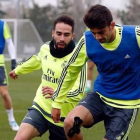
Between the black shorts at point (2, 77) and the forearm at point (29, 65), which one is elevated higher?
the forearm at point (29, 65)

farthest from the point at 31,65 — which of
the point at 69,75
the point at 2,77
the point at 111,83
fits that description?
the point at 2,77

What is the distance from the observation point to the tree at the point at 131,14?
154 ft

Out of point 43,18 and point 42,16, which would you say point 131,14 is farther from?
point 43,18

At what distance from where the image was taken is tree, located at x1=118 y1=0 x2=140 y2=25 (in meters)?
46.8

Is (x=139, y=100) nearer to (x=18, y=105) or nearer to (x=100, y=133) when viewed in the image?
(x=100, y=133)

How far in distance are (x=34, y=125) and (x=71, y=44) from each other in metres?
1.07

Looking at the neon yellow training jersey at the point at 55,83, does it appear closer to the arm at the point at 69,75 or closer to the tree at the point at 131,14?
the arm at the point at 69,75

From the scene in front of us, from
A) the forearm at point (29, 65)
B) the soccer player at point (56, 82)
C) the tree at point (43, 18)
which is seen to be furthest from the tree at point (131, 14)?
the soccer player at point (56, 82)

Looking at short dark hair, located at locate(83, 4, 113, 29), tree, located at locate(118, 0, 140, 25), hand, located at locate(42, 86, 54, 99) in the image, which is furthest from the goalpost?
short dark hair, located at locate(83, 4, 113, 29)

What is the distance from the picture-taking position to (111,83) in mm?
6074

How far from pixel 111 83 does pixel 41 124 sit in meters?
1.07

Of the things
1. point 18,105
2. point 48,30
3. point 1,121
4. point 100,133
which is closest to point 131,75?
point 100,133

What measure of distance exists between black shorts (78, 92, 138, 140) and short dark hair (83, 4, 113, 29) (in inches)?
35.1

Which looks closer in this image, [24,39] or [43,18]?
[24,39]
